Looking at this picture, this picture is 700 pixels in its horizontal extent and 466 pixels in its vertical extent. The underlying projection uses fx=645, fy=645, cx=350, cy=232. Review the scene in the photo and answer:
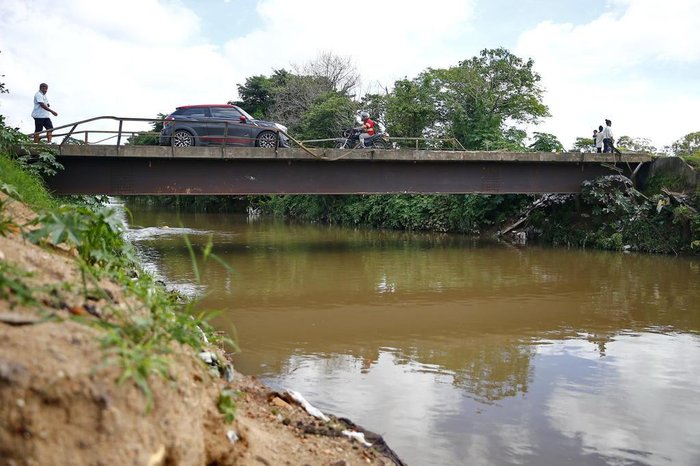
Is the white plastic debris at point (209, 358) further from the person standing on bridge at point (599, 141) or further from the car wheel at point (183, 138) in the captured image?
the person standing on bridge at point (599, 141)

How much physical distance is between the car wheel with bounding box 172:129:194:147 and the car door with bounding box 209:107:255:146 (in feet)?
2.00

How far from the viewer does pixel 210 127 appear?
62.5ft

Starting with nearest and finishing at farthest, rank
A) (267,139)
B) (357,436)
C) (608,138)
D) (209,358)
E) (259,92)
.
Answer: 1. (357,436)
2. (209,358)
3. (267,139)
4. (608,138)
5. (259,92)

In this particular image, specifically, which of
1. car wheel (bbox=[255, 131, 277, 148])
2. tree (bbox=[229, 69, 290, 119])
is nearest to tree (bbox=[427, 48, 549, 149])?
car wheel (bbox=[255, 131, 277, 148])

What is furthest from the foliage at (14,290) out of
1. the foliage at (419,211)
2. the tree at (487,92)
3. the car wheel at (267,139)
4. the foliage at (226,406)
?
the tree at (487,92)

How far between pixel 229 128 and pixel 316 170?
3150 mm

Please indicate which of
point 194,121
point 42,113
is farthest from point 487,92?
point 42,113

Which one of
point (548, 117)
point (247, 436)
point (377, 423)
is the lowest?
point (377, 423)

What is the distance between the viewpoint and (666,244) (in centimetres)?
2028

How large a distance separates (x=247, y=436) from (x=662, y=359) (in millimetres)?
6367

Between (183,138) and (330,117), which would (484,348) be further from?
(330,117)

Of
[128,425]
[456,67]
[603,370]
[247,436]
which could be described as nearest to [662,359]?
[603,370]

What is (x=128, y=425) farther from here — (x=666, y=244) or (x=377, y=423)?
(x=666, y=244)

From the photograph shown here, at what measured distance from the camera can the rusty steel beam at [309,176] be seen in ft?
61.4
